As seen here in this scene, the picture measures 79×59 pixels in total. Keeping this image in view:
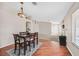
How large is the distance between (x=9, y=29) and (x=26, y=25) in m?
0.45

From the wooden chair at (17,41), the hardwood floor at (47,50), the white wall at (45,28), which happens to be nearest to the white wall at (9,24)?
the wooden chair at (17,41)

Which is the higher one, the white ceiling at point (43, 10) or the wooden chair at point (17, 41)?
the white ceiling at point (43, 10)

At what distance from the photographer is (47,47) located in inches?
110

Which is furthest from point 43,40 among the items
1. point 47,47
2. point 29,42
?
point 29,42

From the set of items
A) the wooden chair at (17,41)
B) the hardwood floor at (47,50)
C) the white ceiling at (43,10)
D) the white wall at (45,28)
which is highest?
the white ceiling at (43,10)

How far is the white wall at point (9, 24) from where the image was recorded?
264 cm

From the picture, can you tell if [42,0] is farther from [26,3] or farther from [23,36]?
[23,36]

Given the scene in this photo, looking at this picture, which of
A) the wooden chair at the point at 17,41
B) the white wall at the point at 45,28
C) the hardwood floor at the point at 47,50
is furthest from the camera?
the white wall at the point at 45,28

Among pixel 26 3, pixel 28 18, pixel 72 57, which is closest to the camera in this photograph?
pixel 72 57

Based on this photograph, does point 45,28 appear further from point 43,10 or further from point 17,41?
point 17,41

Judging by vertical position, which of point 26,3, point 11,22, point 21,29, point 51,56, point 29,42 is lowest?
point 51,56

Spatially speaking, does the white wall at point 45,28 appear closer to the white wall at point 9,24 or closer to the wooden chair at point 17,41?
the white wall at point 9,24

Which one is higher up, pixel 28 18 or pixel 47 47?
pixel 28 18

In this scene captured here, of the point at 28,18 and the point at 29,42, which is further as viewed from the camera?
the point at 29,42
